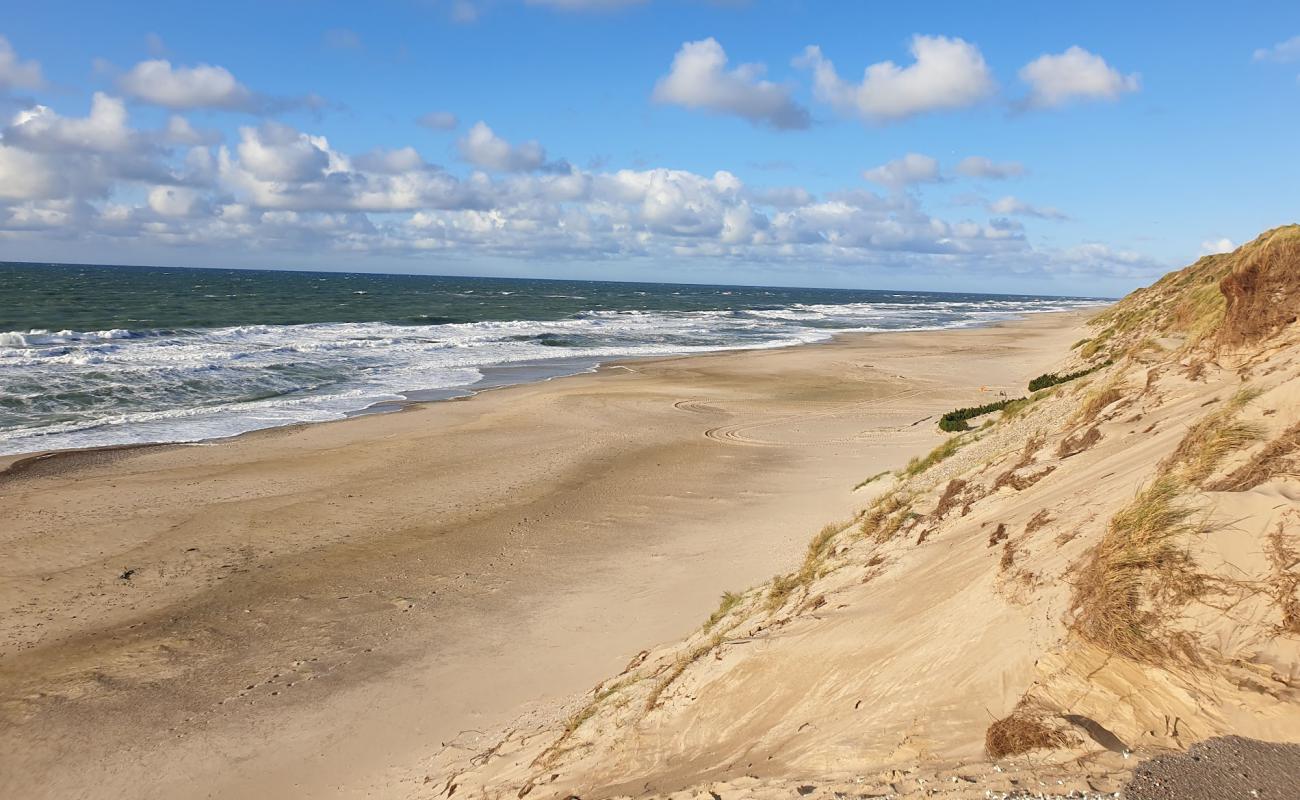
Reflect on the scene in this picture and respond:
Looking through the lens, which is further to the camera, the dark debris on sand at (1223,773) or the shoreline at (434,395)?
the shoreline at (434,395)

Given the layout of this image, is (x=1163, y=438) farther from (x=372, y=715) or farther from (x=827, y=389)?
(x=827, y=389)

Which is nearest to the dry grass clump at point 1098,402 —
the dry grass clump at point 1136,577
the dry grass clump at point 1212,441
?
the dry grass clump at point 1212,441

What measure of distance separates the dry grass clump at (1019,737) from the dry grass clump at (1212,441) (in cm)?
201

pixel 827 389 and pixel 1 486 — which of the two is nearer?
pixel 1 486

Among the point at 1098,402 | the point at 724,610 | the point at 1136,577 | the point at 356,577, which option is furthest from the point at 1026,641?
the point at 356,577

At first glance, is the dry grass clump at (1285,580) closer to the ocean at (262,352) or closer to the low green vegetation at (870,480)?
the low green vegetation at (870,480)

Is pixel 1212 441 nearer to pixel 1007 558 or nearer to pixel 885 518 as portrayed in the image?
pixel 1007 558

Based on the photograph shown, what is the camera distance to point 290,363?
32281 millimetres

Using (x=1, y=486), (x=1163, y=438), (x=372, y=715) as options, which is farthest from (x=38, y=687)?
(x=1163, y=438)

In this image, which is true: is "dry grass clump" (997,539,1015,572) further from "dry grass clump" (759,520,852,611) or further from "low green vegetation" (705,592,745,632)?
"low green vegetation" (705,592,745,632)

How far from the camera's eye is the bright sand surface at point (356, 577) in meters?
7.49

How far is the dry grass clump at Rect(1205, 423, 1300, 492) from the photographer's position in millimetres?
4746

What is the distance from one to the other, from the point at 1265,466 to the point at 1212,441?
51 centimetres

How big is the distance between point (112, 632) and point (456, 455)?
899 cm
